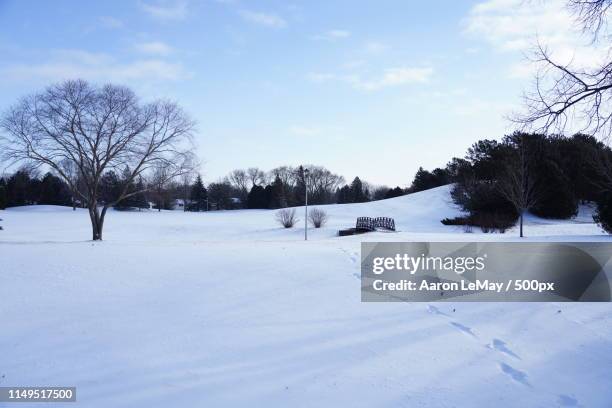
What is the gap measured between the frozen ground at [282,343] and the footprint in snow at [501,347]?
0.09 ft

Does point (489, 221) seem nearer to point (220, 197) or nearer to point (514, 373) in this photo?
point (514, 373)

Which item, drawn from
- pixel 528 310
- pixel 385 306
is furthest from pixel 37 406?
pixel 528 310

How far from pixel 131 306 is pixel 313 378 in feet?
16.4

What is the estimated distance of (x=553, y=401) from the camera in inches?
181

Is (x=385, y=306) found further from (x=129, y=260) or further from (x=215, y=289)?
(x=129, y=260)

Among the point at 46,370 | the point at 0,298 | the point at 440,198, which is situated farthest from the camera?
the point at 440,198

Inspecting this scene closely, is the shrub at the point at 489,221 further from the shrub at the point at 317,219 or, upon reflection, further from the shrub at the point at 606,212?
the shrub at the point at 317,219
